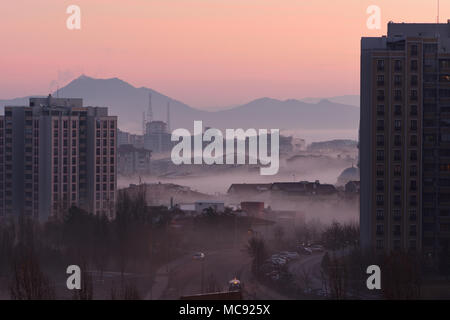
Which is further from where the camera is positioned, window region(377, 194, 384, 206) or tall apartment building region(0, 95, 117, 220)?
tall apartment building region(0, 95, 117, 220)

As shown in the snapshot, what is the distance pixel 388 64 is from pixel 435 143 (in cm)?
179

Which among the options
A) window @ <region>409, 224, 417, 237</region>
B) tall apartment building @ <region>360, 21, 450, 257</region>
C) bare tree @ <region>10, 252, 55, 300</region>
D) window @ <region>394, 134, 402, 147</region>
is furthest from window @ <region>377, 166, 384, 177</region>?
bare tree @ <region>10, 252, 55, 300</region>

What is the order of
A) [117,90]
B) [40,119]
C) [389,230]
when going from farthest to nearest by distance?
1. [117,90]
2. [40,119]
3. [389,230]

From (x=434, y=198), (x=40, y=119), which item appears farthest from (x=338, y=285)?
(x=40, y=119)

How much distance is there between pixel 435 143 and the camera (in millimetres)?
14188

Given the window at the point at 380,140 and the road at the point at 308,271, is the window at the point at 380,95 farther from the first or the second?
the road at the point at 308,271

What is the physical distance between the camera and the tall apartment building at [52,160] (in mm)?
20266

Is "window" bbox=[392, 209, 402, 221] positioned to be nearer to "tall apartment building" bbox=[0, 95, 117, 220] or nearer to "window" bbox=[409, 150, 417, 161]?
"window" bbox=[409, 150, 417, 161]

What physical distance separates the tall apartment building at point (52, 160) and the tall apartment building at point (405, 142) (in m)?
8.94

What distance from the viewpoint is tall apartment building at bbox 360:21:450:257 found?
45.2 ft

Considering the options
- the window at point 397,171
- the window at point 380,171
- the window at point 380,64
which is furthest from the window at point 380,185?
the window at point 380,64

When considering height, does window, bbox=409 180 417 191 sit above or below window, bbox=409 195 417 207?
above

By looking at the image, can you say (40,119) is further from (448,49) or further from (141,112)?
(141,112)

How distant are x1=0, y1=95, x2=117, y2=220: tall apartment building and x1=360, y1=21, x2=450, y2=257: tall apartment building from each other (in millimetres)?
8942
